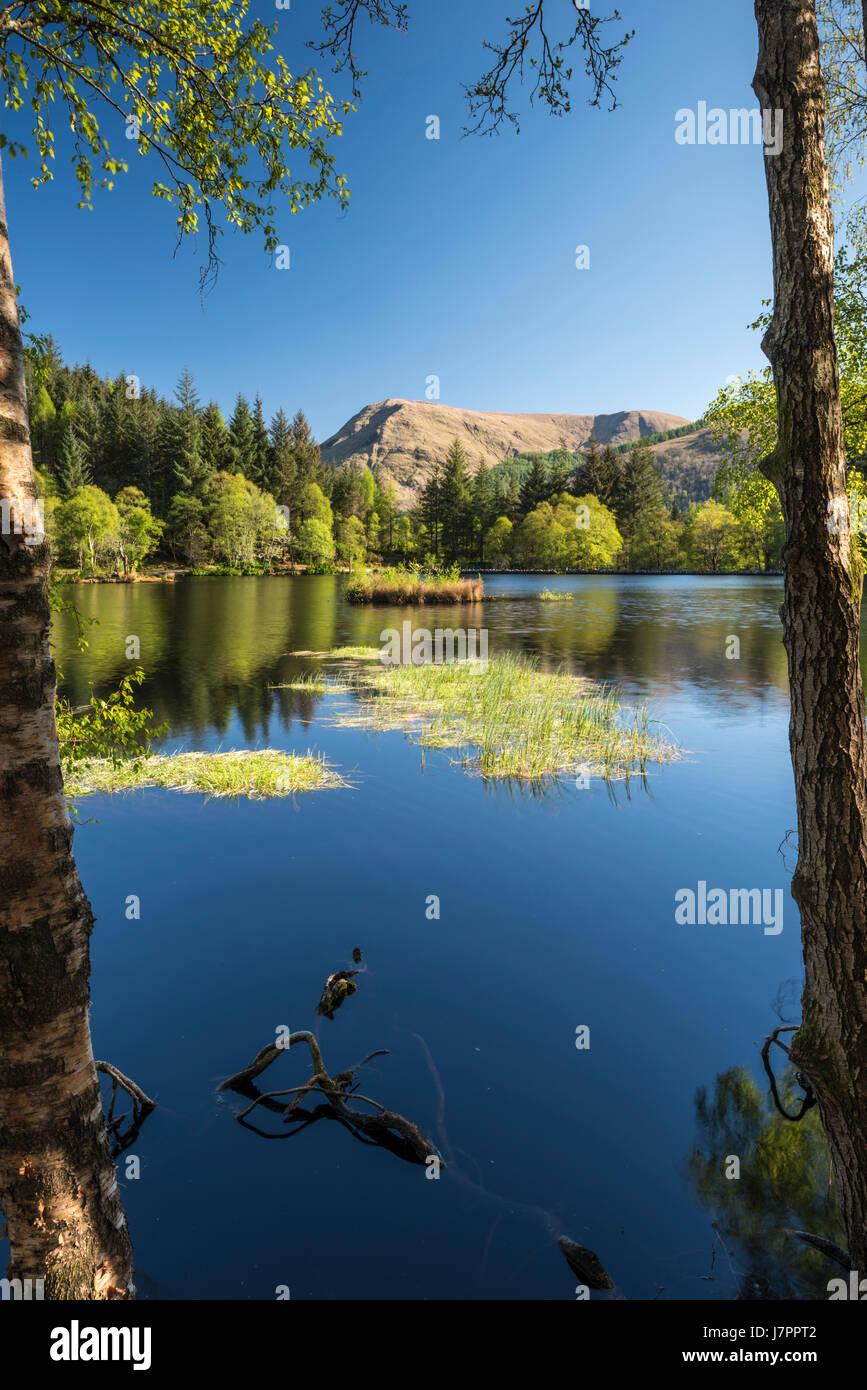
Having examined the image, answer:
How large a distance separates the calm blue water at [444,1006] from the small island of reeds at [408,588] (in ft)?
95.7

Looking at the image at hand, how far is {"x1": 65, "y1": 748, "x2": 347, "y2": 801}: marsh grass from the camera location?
10867 mm

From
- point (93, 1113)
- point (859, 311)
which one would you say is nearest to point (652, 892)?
point (93, 1113)

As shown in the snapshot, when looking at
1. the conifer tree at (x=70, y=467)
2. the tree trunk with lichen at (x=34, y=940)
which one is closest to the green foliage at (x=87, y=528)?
the conifer tree at (x=70, y=467)

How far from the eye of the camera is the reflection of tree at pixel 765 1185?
3516 millimetres

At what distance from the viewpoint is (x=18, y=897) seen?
7.55 feet

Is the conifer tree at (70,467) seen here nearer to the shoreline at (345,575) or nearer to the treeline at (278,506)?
the treeline at (278,506)

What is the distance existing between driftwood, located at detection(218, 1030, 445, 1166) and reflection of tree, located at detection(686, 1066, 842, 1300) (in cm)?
167

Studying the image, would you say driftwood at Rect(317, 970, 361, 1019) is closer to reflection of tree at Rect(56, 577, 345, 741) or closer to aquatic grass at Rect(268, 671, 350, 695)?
reflection of tree at Rect(56, 577, 345, 741)

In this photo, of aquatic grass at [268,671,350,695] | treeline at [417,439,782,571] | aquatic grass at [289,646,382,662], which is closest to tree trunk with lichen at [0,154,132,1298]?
aquatic grass at [268,671,350,695]

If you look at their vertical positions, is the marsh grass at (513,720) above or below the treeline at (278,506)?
below

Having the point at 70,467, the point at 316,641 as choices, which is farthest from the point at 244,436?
the point at 316,641

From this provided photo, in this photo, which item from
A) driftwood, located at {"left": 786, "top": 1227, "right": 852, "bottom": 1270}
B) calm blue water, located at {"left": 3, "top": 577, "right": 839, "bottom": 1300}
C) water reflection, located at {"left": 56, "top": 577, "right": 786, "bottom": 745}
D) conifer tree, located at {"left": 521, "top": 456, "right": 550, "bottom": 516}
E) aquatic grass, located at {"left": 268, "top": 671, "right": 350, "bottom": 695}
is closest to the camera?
driftwood, located at {"left": 786, "top": 1227, "right": 852, "bottom": 1270}

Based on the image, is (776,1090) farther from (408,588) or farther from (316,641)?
(408,588)

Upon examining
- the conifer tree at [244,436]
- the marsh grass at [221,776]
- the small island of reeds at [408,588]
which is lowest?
the marsh grass at [221,776]
